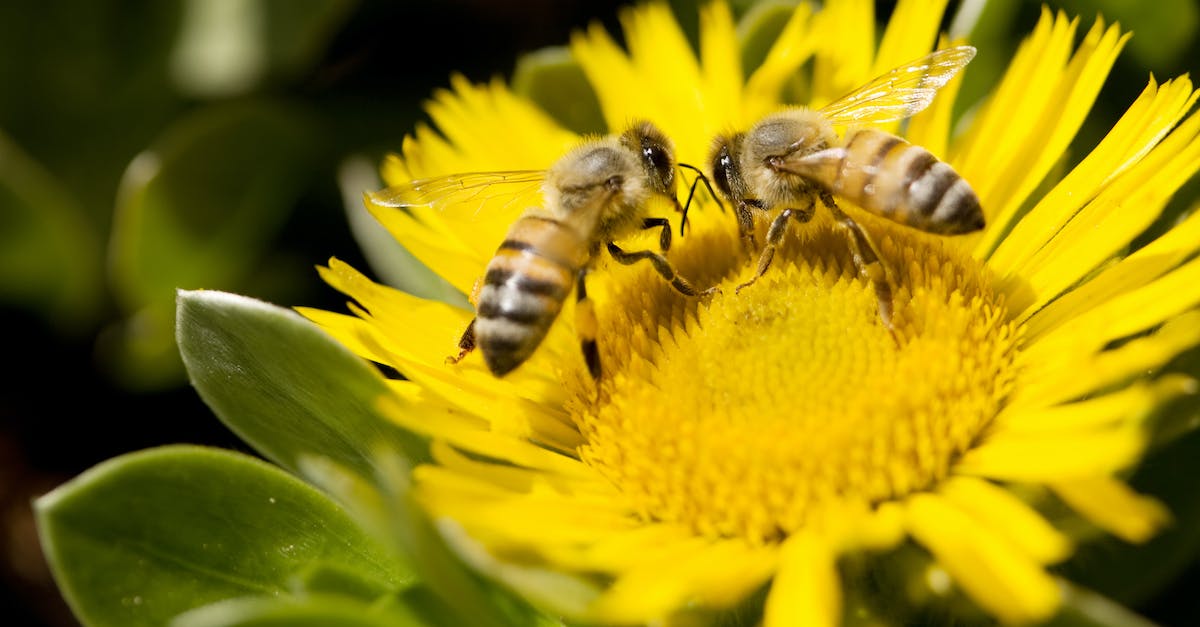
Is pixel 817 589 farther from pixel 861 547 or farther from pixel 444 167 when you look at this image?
pixel 444 167

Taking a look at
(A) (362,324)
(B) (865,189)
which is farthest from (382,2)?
(B) (865,189)

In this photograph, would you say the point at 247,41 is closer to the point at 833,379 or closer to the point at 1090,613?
the point at 833,379

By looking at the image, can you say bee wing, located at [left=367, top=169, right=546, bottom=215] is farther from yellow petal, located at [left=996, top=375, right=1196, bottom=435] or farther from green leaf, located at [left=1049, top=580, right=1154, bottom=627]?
green leaf, located at [left=1049, top=580, right=1154, bottom=627]

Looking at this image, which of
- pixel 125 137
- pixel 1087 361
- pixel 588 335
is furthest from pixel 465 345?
pixel 125 137

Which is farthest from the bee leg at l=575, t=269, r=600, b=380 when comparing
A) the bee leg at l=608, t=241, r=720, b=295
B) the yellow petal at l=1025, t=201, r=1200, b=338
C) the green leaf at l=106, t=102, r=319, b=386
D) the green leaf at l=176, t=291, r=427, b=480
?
the green leaf at l=106, t=102, r=319, b=386

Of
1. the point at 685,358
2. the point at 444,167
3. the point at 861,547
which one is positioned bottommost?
the point at 861,547
